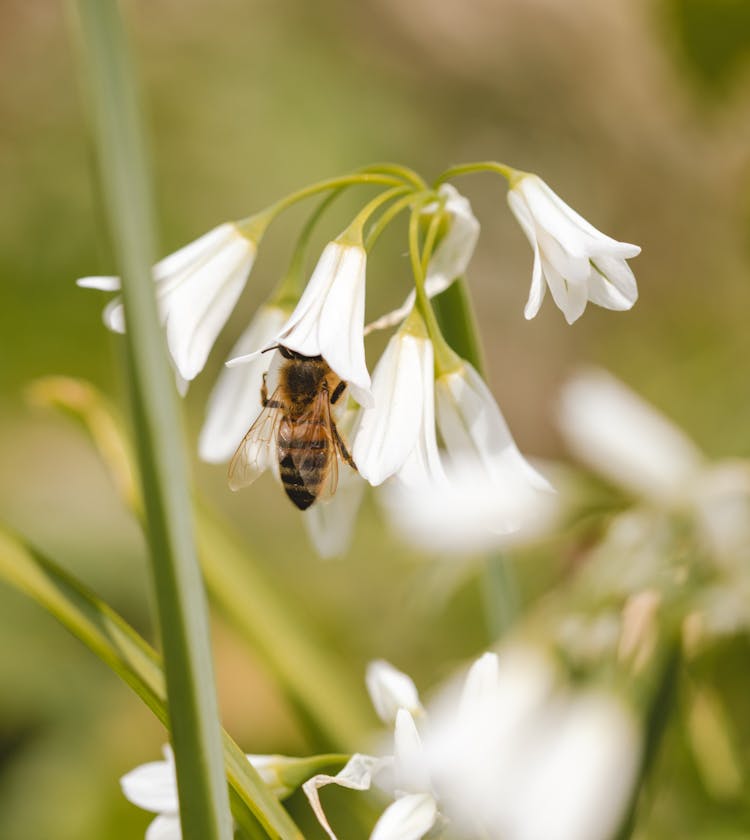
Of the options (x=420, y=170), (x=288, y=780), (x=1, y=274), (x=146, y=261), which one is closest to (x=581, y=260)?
(x=146, y=261)

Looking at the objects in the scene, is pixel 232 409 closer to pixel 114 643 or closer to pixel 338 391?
pixel 338 391

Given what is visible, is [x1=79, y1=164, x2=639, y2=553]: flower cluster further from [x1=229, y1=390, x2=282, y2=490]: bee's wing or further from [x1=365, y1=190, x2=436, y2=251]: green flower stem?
[x1=229, y1=390, x2=282, y2=490]: bee's wing

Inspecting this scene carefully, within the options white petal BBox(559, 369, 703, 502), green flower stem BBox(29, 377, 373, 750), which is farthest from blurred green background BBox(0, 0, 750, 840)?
green flower stem BBox(29, 377, 373, 750)

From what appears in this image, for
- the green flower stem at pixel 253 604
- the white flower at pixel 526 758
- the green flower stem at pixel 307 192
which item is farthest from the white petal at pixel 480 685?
the green flower stem at pixel 253 604

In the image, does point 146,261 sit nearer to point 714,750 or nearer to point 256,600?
point 256,600

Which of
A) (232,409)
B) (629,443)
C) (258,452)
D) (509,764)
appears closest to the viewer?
(509,764)

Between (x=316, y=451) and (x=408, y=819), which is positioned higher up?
(x=316, y=451)

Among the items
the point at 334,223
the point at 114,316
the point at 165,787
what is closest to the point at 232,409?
the point at 114,316
